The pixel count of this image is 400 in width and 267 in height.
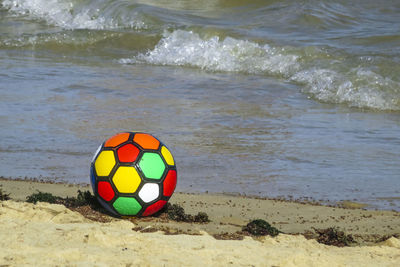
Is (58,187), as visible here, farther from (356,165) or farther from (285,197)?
(356,165)

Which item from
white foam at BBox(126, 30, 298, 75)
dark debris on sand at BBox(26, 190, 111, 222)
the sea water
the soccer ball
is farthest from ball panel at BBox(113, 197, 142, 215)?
white foam at BBox(126, 30, 298, 75)

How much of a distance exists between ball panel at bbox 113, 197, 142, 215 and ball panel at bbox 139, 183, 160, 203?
72mm

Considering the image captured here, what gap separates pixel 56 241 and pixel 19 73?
9.22m

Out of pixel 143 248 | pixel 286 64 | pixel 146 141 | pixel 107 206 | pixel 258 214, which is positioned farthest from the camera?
pixel 286 64

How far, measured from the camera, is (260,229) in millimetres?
5152

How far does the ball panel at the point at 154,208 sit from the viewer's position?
A: 5.51 metres

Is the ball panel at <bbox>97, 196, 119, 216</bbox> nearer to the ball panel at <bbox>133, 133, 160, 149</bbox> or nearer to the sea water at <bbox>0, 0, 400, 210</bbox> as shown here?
the ball panel at <bbox>133, 133, 160, 149</bbox>

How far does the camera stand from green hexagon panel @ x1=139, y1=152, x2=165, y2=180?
5469 millimetres

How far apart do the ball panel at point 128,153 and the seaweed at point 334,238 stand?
1.57 meters

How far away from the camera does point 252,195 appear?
6617 millimetres

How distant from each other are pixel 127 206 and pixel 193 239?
0.84m

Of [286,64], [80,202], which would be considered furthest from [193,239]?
[286,64]

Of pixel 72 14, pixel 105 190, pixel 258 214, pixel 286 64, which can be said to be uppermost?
pixel 72 14

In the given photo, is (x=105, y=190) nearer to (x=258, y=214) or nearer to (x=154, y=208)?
(x=154, y=208)
